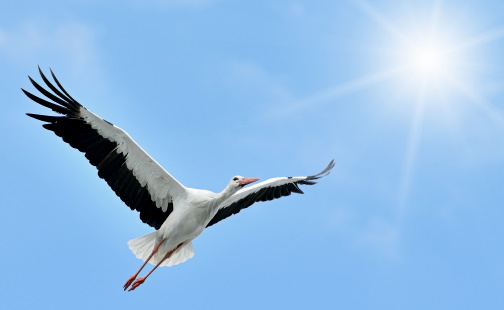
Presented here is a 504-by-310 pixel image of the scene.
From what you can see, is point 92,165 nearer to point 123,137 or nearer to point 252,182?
point 123,137

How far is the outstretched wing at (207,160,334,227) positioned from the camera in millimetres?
17484

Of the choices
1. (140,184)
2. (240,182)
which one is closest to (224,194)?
(240,182)

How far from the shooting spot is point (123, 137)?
16078mm

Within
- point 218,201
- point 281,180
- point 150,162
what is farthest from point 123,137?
point 281,180

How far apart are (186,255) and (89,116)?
2.91m

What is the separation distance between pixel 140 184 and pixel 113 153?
0.70 m

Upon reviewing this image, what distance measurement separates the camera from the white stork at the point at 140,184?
16062 millimetres

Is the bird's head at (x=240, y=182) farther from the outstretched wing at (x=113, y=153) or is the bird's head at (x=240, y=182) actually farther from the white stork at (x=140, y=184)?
the outstretched wing at (x=113, y=153)

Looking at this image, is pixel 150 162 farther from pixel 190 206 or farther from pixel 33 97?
pixel 33 97

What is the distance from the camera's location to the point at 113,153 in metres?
16.2

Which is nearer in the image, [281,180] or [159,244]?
[159,244]

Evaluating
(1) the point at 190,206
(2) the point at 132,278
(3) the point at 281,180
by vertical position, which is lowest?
(2) the point at 132,278

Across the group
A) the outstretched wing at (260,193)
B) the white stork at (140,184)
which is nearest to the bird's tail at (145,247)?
the white stork at (140,184)

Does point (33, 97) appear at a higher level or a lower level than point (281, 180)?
lower
